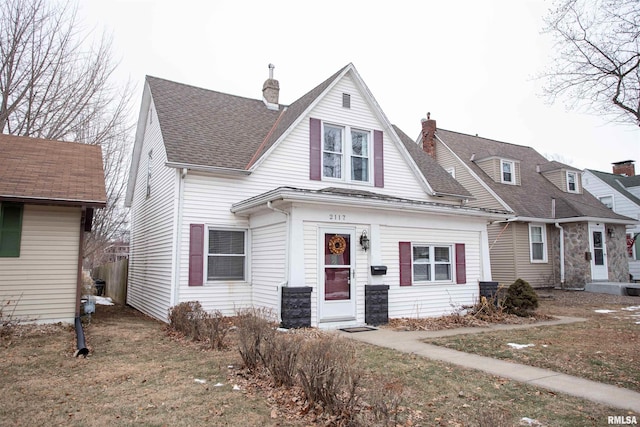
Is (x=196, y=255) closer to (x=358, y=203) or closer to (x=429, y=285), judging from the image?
(x=358, y=203)

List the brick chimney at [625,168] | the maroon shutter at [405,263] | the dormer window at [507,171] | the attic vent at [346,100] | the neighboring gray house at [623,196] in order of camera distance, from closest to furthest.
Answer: the maroon shutter at [405,263] < the attic vent at [346,100] < the dormer window at [507,171] < the neighboring gray house at [623,196] < the brick chimney at [625,168]

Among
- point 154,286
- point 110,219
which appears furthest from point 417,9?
point 110,219

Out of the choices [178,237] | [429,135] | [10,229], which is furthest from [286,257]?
[429,135]

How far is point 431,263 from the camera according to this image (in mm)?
12359

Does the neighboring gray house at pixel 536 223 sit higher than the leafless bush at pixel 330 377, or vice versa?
the neighboring gray house at pixel 536 223

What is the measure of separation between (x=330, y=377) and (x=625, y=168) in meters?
35.9

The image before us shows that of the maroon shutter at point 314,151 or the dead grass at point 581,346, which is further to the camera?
the maroon shutter at point 314,151

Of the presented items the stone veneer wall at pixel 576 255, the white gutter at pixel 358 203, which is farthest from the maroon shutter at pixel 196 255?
the stone veneer wall at pixel 576 255

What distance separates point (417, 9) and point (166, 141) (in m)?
7.98

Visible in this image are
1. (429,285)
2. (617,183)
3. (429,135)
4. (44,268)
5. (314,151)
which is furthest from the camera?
(617,183)

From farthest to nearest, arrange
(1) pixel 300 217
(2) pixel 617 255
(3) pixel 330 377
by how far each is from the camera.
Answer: (2) pixel 617 255
(1) pixel 300 217
(3) pixel 330 377

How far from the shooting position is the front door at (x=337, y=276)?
34.3 feet

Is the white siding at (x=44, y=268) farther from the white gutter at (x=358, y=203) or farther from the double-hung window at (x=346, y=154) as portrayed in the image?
the double-hung window at (x=346, y=154)

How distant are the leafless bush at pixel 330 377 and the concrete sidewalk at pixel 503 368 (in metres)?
2.65
